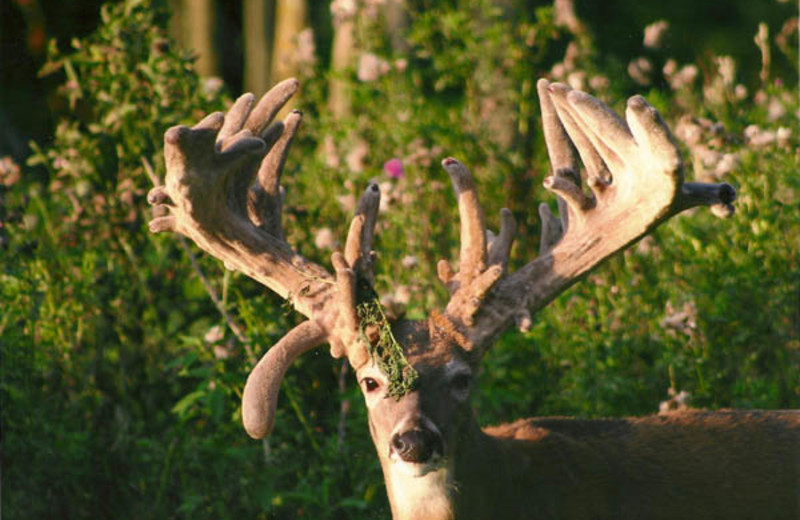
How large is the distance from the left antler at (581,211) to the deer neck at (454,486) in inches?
15.4

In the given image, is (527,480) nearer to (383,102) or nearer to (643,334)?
(643,334)

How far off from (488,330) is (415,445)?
0.67m

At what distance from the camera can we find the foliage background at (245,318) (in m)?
6.97

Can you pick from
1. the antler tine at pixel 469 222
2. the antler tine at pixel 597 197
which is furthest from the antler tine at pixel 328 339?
the antler tine at pixel 597 197

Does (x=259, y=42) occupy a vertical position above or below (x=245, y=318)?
above

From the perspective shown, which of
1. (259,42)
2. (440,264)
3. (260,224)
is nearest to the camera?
(440,264)

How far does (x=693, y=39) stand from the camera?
906 inches

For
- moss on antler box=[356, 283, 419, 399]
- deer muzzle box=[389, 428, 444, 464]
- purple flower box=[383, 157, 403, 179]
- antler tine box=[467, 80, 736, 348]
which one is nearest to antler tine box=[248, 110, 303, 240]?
moss on antler box=[356, 283, 419, 399]

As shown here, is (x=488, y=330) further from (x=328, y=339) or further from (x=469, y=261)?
(x=328, y=339)

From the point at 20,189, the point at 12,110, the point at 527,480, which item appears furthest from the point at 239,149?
the point at 12,110

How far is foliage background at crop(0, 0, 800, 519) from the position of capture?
6.97m

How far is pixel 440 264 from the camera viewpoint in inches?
215

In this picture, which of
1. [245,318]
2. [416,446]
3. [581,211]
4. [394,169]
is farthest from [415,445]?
[394,169]

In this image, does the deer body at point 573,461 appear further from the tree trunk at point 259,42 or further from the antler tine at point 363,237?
Answer: the tree trunk at point 259,42
